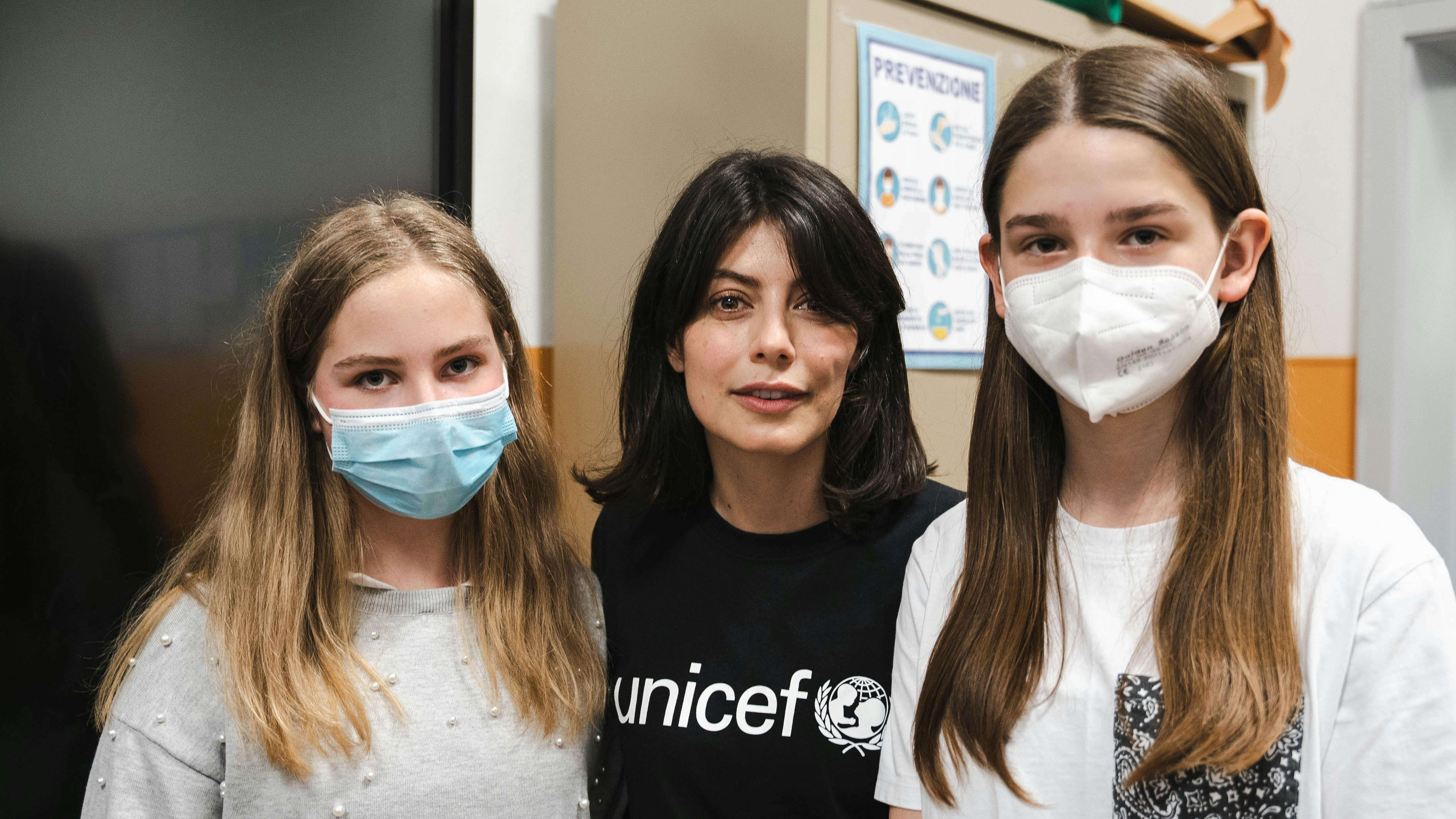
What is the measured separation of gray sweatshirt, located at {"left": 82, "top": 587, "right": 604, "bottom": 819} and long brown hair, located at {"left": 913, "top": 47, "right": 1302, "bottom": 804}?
1.47 feet

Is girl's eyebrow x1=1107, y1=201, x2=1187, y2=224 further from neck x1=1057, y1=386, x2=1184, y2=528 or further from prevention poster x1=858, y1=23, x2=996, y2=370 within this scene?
prevention poster x1=858, y1=23, x2=996, y2=370

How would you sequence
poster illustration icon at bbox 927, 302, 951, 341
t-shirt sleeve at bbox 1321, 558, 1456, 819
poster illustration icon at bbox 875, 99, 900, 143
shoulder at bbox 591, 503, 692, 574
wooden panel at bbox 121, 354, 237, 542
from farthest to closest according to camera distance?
poster illustration icon at bbox 927, 302, 951, 341 < poster illustration icon at bbox 875, 99, 900, 143 < wooden panel at bbox 121, 354, 237, 542 < shoulder at bbox 591, 503, 692, 574 < t-shirt sleeve at bbox 1321, 558, 1456, 819

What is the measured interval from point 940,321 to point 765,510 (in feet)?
1.92

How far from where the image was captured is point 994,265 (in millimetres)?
1154

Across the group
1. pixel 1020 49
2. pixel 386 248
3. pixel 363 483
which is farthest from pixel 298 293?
pixel 1020 49

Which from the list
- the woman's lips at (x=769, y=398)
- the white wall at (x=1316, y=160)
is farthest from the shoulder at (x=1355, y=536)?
the white wall at (x=1316, y=160)

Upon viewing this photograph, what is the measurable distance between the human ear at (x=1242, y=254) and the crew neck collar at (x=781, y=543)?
548 millimetres

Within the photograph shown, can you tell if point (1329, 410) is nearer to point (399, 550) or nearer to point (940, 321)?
point (940, 321)

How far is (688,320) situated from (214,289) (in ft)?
2.59

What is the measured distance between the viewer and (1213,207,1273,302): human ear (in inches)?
41.2

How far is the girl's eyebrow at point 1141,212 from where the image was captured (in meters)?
1.01

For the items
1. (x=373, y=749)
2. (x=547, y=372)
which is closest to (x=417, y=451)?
(x=373, y=749)

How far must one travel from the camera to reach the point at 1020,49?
1.94 metres

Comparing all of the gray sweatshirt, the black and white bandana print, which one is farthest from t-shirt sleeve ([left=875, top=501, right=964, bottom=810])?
the gray sweatshirt
